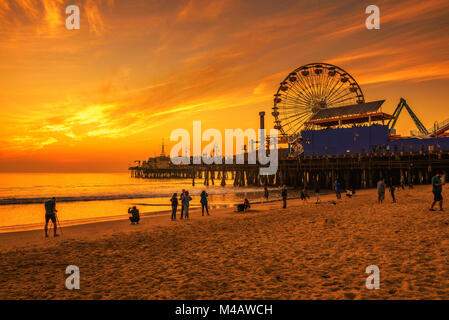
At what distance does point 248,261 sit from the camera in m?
7.53

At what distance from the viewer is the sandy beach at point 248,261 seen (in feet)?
18.3

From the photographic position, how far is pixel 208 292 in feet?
18.5

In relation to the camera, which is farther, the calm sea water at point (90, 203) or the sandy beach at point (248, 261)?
the calm sea water at point (90, 203)

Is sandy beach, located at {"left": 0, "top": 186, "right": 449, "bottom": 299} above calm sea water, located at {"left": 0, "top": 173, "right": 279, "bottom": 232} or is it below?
above

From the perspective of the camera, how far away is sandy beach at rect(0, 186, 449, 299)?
220 inches

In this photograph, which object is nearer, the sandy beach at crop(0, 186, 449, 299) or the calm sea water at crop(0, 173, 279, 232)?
the sandy beach at crop(0, 186, 449, 299)

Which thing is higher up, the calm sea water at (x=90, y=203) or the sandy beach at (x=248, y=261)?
the sandy beach at (x=248, y=261)

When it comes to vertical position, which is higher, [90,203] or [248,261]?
[248,261]

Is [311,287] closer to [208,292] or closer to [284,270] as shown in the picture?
[284,270]

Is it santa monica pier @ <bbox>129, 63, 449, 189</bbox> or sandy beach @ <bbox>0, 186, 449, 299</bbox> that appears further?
santa monica pier @ <bbox>129, 63, 449, 189</bbox>

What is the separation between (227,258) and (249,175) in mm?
55120

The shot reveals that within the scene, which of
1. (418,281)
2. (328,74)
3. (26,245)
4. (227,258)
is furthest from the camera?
(328,74)

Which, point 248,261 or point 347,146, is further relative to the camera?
point 347,146

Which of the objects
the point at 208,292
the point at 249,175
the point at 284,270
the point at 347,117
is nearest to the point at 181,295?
the point at 208,292
